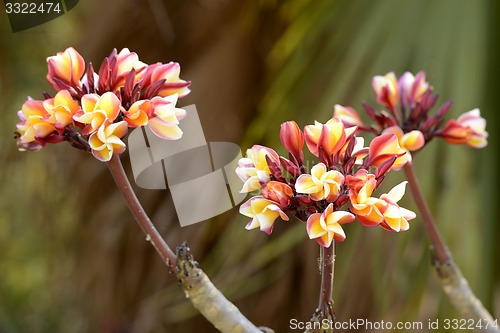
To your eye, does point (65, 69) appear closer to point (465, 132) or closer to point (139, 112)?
point (139, 112)

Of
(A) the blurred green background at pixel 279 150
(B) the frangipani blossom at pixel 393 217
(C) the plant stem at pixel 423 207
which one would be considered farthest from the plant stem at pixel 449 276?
(A) the blurred green background at pixel 279 150

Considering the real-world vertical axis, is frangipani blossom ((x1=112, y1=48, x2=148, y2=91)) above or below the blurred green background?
above


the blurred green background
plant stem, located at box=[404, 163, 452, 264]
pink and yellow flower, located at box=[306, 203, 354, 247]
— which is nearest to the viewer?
pink and yellow flower, located at box=[306, 203, 354, 247]

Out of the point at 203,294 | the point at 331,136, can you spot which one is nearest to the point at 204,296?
the point at 203,294

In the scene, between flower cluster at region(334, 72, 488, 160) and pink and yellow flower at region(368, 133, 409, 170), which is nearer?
pink and yellow flower at region(368, 133, 409, 170)

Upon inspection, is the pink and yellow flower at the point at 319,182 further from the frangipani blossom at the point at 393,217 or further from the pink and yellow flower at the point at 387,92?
the pink and yellow flower at the point at 387,92

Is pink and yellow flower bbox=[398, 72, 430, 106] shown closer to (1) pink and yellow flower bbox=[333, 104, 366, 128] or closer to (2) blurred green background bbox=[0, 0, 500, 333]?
(1) pink and yellow flower bbox=[333, 104, 366, 128]

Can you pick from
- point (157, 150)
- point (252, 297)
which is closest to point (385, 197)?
point (157, 150)

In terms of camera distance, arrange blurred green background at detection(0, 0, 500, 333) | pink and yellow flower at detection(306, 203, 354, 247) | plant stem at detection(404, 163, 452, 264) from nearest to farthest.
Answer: pink and yellow flower at detection(306, 203, 354, 247), plant stem at detection(404, 163, 452, 264), blurred green background at detection(0, 0, 500, 333)

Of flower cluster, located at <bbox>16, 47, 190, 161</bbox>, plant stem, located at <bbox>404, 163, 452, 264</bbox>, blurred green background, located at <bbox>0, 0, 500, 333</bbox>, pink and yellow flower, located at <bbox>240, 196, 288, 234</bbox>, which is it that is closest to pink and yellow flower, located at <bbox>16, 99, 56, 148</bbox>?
flower cluster, located at <bbox>16, 47, 190, 161</bbox>
